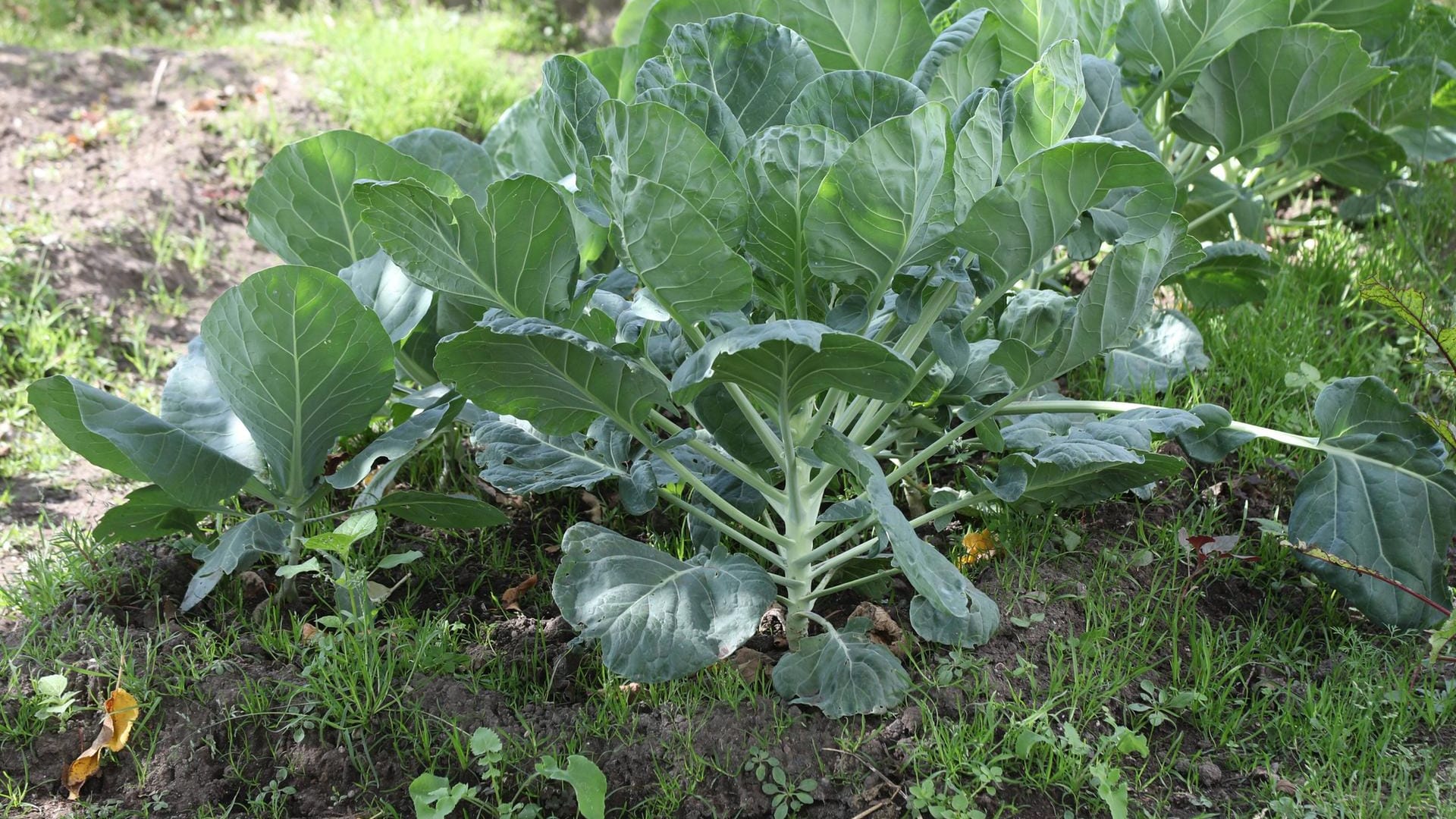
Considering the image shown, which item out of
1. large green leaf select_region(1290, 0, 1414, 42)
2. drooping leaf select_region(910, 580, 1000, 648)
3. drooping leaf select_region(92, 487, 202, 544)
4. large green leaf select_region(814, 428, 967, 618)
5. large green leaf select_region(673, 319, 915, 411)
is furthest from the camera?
large green leaf select_region(1290, 0, 1414, 42)

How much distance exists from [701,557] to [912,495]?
67cm

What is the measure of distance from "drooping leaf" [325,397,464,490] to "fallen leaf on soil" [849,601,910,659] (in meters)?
0.87

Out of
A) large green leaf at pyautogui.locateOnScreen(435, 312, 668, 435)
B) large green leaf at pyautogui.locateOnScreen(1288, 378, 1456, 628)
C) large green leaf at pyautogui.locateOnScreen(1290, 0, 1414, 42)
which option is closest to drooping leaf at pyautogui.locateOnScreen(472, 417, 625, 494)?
large green leaf at pyautogui.locateOnScreen(435, 312, 668, 435)

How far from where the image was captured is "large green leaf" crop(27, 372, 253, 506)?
1918 mm

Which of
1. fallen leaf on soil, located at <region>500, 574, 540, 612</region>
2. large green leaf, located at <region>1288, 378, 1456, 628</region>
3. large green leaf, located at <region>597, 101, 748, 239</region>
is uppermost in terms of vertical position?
large green leaf, located at <region>597, 101, 748, 239</region>

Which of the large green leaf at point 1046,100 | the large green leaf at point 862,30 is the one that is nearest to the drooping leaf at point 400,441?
the large green leaf at point 862,30

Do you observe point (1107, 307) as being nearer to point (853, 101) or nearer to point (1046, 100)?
point (1046, 100)

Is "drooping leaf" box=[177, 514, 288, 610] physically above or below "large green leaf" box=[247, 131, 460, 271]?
below

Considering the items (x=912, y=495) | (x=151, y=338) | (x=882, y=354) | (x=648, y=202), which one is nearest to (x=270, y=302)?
(x=648, y=202)

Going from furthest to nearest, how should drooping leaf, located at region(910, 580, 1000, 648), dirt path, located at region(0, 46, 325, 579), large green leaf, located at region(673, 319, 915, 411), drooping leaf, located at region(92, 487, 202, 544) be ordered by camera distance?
dirt path, located at region(0, 46, 325, 579), drooping leaf, located at region(92, 487, 202, 544), drooping leaf, located at region(910, 580, 1000, 648), large green leaf, located at region(673, 319, 915, 411)

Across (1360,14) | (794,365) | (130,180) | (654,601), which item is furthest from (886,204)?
(130,180)

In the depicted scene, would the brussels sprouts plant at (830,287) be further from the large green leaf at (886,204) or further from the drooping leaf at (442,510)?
the drooping leaf at (442,510)

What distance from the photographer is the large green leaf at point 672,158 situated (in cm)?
154

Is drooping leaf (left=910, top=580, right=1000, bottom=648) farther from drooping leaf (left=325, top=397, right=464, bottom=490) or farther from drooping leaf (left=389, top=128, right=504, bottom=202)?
drooping leaf (left=389, top=128, right=504, bottom=202)
